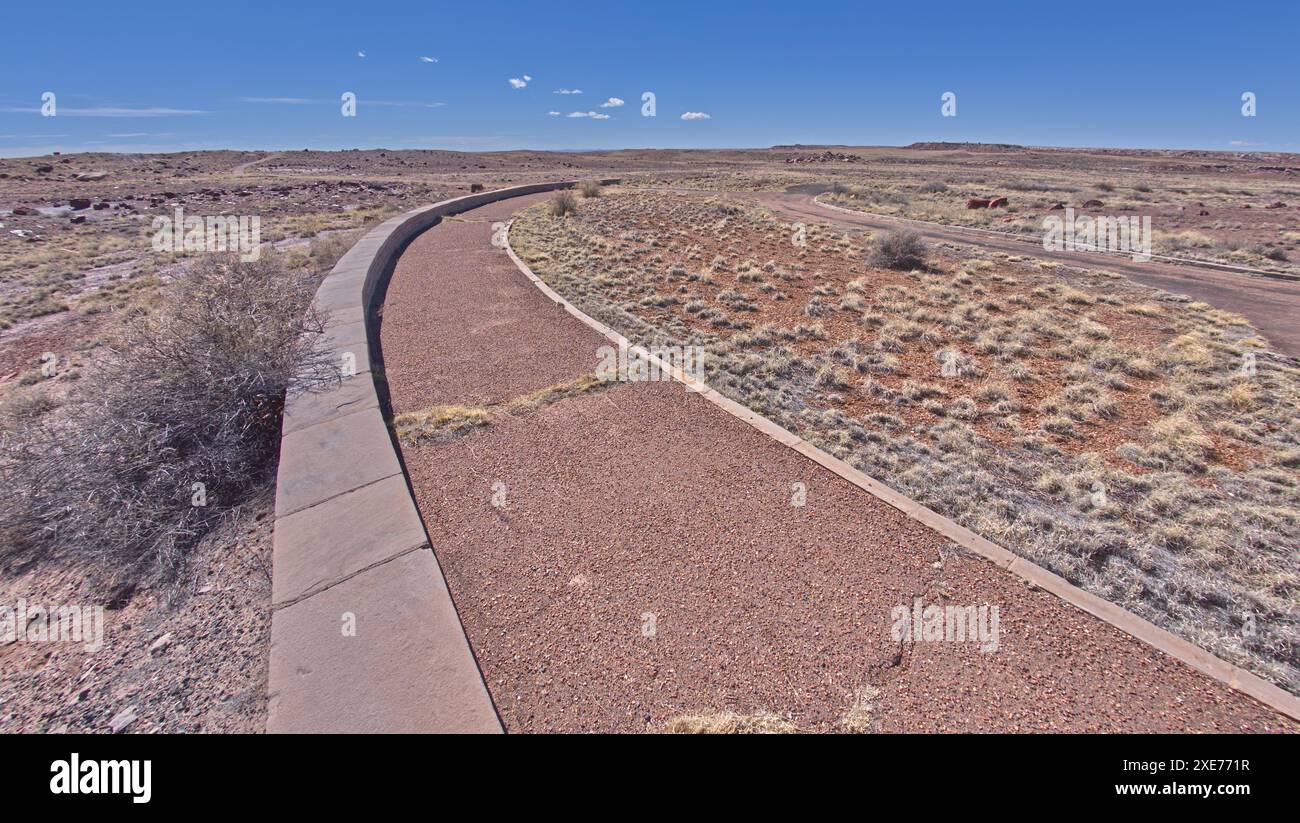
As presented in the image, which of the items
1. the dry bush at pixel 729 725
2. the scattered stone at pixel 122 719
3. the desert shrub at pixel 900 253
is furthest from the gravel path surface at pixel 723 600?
A: the desert shrub at pixel 900 253

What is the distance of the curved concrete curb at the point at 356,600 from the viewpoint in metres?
2.60

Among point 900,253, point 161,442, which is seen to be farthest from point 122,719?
point 900,253

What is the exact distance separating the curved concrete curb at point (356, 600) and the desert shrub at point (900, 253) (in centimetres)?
1450

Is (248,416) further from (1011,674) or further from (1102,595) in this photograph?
(1102,595)

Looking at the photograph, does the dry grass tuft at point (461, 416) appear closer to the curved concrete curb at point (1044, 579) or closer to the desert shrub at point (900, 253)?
the curved concrete curb at point (1044, 579)

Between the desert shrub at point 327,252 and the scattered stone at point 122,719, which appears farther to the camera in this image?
the desert shrub at point 327,252

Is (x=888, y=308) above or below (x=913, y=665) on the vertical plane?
above

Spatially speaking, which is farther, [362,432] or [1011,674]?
[362,432]

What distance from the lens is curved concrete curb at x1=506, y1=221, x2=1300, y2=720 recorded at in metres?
2.88
